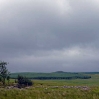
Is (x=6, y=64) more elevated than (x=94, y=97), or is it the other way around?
(x=6, y=64)

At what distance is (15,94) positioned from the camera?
878 inches

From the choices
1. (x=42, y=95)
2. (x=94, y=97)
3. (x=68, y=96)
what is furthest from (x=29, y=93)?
(x=94, y=97)

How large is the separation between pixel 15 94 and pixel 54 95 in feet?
11.4

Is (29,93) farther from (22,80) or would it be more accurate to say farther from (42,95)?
(22,80)

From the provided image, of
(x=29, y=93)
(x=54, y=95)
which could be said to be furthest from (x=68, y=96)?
(x=29, y=93)

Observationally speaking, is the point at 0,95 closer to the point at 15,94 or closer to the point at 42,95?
the point at 15,94

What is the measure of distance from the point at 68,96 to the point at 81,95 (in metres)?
1.27

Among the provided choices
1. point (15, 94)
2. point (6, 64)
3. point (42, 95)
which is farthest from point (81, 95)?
point (6, 64)

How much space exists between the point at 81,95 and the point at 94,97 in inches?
52.6

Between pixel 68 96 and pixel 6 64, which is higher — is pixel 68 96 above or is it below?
below

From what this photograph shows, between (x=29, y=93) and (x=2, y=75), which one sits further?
(x=2, y=75)

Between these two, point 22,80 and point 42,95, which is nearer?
point 42,95

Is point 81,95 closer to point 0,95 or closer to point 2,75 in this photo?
point 0,95

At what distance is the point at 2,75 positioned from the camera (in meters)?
72.2
